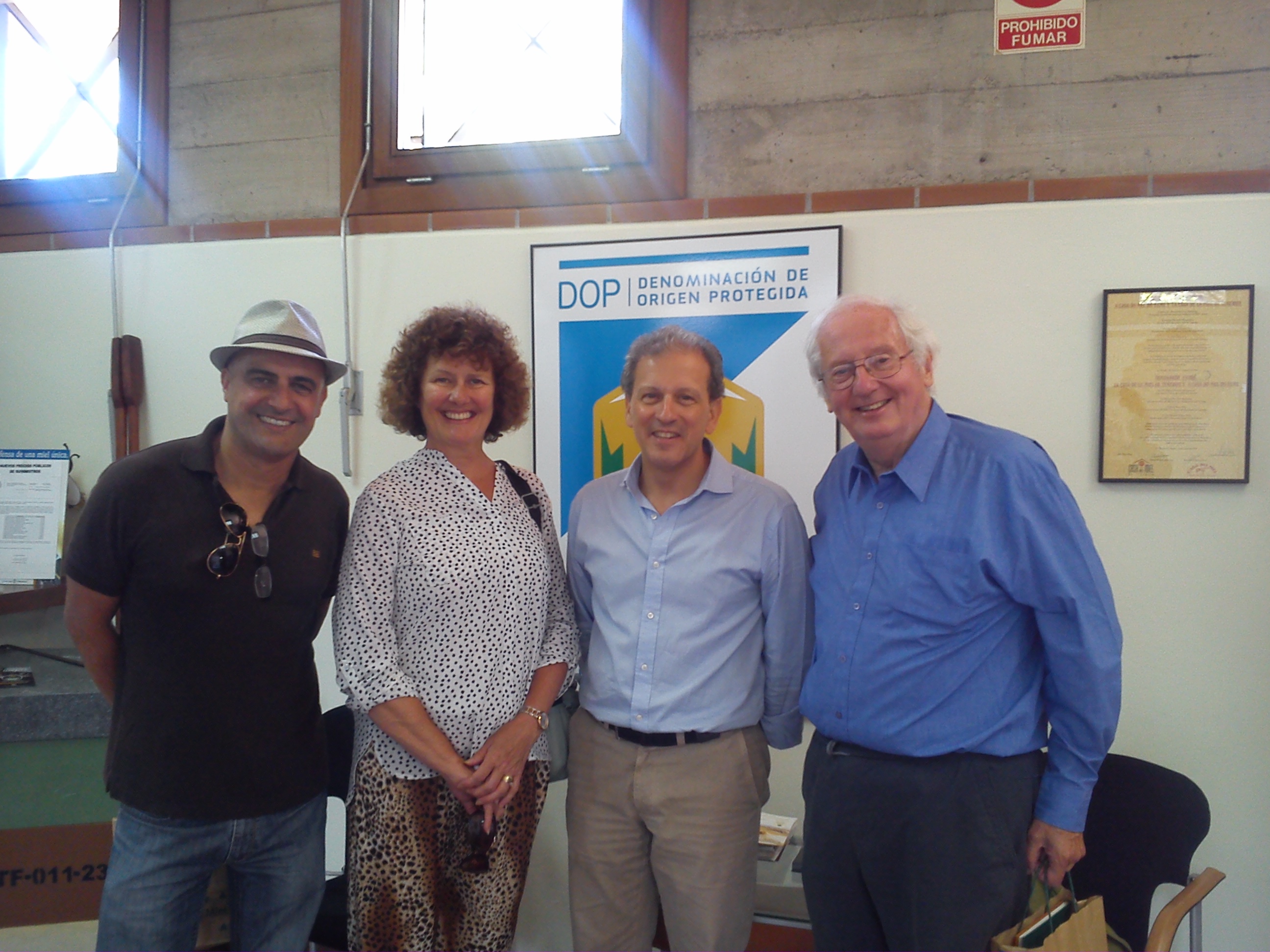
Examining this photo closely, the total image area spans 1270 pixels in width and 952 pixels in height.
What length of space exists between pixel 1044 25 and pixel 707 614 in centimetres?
166

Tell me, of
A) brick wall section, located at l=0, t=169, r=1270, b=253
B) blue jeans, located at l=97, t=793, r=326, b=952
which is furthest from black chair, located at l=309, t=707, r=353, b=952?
brick wall section, located at l=0, t=169, r=1270, b=253

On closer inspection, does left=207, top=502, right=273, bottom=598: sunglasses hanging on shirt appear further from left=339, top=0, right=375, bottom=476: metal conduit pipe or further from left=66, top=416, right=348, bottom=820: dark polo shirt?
left=339, top=0, right=375, bottom=476: metal conduit pipe

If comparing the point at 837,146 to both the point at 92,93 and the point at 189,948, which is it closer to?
the point at 189,948

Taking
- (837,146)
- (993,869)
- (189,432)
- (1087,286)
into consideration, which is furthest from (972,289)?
(189,432)

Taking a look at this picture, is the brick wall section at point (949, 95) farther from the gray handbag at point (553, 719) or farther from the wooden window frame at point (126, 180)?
the gray handbag at point (553, 719)

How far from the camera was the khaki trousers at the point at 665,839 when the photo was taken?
5.06ft

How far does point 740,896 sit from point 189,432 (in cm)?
210

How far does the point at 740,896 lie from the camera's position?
1569mm

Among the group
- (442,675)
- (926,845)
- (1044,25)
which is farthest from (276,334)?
(1044,25)

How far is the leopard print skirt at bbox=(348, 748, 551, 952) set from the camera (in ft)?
4.74

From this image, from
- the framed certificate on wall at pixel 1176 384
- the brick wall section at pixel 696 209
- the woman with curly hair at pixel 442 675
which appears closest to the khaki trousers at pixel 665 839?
the woman with curly hair at pixel 442 675

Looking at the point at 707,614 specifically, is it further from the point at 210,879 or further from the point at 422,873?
the point at 210,879

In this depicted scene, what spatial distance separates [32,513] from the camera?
2.60m

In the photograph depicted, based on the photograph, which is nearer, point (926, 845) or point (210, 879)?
point (926, 845)
